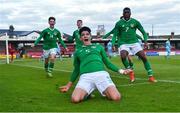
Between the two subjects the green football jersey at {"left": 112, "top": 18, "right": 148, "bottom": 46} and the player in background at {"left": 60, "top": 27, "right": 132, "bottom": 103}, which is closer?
Result: the player in background at {"left": 60, "top": 27, "right": 132, "bottom": 103}

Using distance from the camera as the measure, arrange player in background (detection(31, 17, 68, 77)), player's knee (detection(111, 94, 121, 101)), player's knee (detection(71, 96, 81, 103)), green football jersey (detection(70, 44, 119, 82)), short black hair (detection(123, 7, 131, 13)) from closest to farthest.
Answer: player's knee (detection(71, 96, 81, 103)), player's knee (detection(111, 94, 121, 101)), green football jersey (detection(70, 44, 119, 82)), short black hair (detection(123, 7, 131, 13)), player in background (detection(31, 17, 68, 77))

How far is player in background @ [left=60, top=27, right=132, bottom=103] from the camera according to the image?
387 inches

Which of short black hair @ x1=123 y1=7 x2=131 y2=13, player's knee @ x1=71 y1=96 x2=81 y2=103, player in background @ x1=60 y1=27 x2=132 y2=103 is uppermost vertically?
short black hair @ x1=123 y1=7 x2=131 y2=13

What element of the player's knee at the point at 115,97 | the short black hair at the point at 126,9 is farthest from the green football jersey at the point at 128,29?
the player's knee at the point at 115,97

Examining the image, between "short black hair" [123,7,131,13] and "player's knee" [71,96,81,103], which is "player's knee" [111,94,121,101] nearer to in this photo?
"player's knee" [71,96,81,103]

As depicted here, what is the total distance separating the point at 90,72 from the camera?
33.4 feet

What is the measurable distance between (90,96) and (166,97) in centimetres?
168

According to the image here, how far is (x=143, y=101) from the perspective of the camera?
9.59 meters

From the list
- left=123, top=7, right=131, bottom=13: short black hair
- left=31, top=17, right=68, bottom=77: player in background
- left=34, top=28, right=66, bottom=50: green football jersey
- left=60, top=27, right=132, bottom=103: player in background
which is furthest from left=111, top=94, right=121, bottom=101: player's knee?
left=34, top=28, right=66, bottom=50: green football jersey

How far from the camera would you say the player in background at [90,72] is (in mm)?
9820

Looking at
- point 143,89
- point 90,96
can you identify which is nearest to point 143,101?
point 90,96

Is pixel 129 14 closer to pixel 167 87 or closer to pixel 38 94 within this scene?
pixel 167 87

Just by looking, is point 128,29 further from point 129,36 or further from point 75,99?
point 75,99

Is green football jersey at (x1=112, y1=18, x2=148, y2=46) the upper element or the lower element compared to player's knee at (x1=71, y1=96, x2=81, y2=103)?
upper
